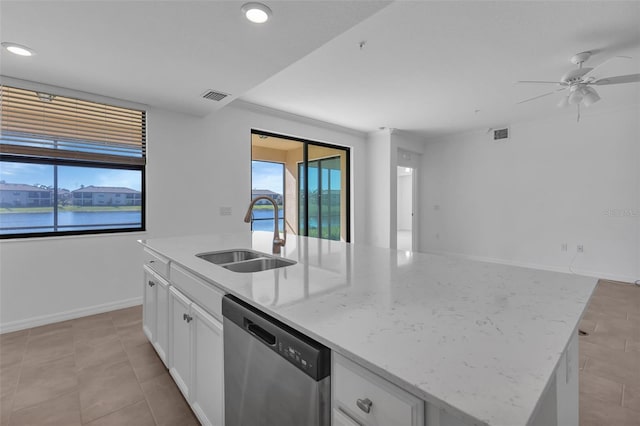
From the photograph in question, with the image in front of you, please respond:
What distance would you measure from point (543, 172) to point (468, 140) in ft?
4.87

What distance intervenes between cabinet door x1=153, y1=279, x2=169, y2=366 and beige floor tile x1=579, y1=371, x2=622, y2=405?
2664 mm

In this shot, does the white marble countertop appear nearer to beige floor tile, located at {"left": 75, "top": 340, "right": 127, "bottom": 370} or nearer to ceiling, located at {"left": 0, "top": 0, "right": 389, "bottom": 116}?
beige floor tile, located at {"left": 75, "top": 340, "right": 127, "bottom": 370}

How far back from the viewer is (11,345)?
2.49 meters

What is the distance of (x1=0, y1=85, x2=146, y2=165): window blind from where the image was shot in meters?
2.78

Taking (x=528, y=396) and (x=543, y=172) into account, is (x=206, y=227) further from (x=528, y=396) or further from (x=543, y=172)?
(x=543, y=172)

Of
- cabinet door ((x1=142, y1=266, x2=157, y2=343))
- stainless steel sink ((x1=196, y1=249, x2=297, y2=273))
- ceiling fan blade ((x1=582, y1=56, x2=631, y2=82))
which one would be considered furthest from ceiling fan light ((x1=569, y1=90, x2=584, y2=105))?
cabinet door ((x1=142, y1=266, x2=157, y2=343))

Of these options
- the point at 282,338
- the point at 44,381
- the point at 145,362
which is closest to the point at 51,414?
the point at 44,381

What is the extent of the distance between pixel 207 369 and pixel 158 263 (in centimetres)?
95

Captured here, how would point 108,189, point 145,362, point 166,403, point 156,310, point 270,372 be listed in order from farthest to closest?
point 108,189
point 145,362
point 156,310
point 166,403
point 270,372

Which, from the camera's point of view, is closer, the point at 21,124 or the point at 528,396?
the point at 528,396

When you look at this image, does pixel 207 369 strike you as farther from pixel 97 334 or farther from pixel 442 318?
pixel 97 334

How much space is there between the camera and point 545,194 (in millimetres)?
5133

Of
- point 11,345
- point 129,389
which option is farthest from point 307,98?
point 11,345

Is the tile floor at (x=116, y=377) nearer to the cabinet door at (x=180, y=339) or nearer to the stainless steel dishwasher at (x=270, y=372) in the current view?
the cabinet door at (x=180, y=339)
